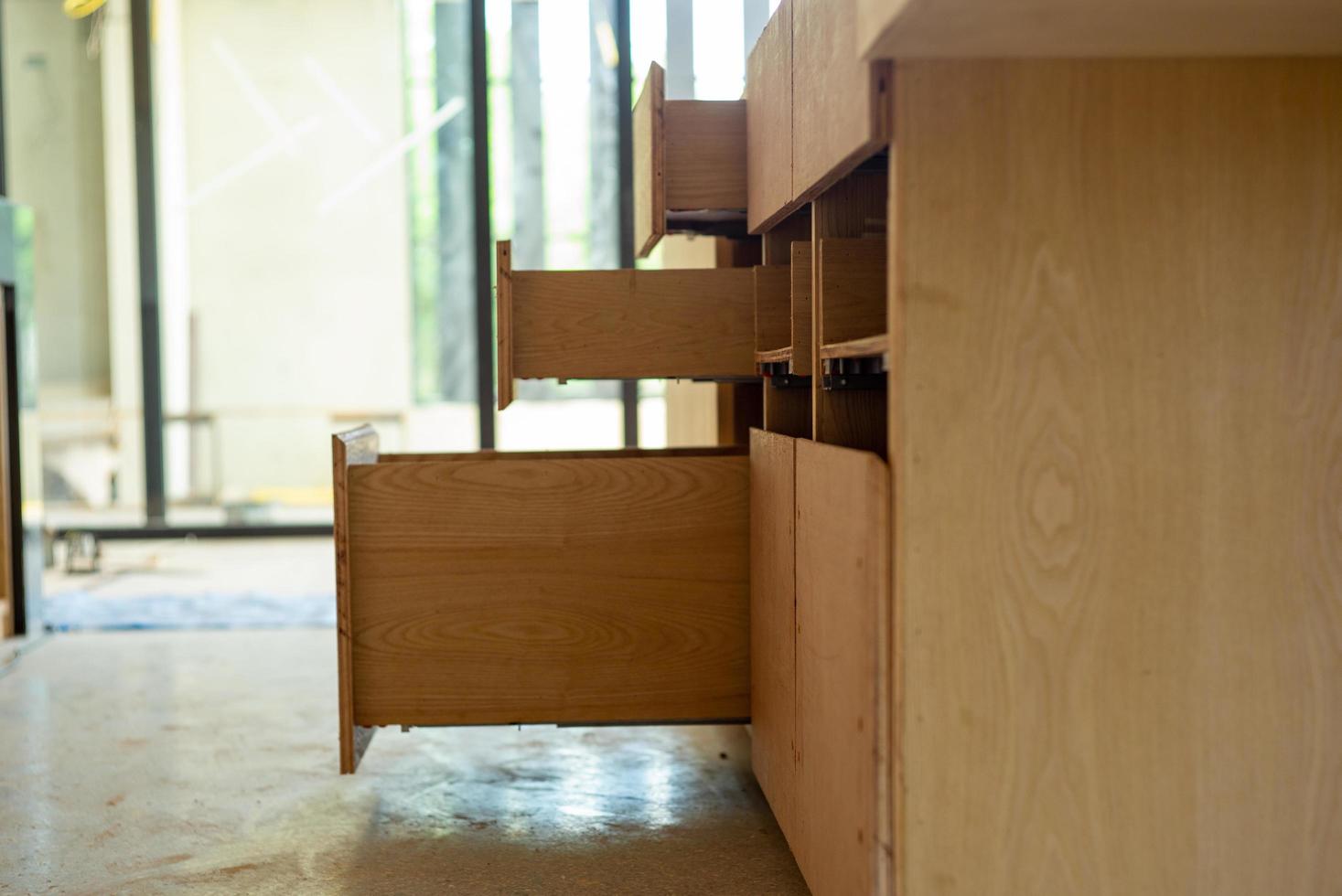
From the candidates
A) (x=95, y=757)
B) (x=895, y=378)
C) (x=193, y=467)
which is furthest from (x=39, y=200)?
(x=895, y=378)

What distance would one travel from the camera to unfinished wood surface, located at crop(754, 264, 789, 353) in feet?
7.75

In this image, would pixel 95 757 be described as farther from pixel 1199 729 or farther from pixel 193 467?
pixel 193 467

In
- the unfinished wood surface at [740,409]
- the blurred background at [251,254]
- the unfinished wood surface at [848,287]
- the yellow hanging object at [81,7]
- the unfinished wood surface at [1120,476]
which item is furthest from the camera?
the blurred background at [251,254]

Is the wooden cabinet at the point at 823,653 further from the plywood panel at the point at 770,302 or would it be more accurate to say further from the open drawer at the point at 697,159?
the open drawer at the point at 697,159

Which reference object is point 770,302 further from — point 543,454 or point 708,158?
point 543,454

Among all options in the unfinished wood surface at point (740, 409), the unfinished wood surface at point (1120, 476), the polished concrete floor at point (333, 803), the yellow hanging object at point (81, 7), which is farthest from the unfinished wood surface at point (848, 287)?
the yellow hanging object at point (81, 7)

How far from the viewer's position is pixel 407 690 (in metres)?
2.27

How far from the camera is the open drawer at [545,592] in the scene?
2252 mm

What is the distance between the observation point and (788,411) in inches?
94.7

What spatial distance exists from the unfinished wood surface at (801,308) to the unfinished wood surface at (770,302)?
14.6 inches

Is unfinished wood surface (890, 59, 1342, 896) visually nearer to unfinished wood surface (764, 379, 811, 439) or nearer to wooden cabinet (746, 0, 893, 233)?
wooden cabinet (746, 0, 893, 233)

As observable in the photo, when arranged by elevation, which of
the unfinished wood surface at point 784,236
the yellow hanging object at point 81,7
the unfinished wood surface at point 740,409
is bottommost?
the unfinished wood surface at point 740,409

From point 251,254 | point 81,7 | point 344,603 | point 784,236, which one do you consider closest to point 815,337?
point 784,236

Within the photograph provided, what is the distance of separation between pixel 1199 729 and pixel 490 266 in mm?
3921
